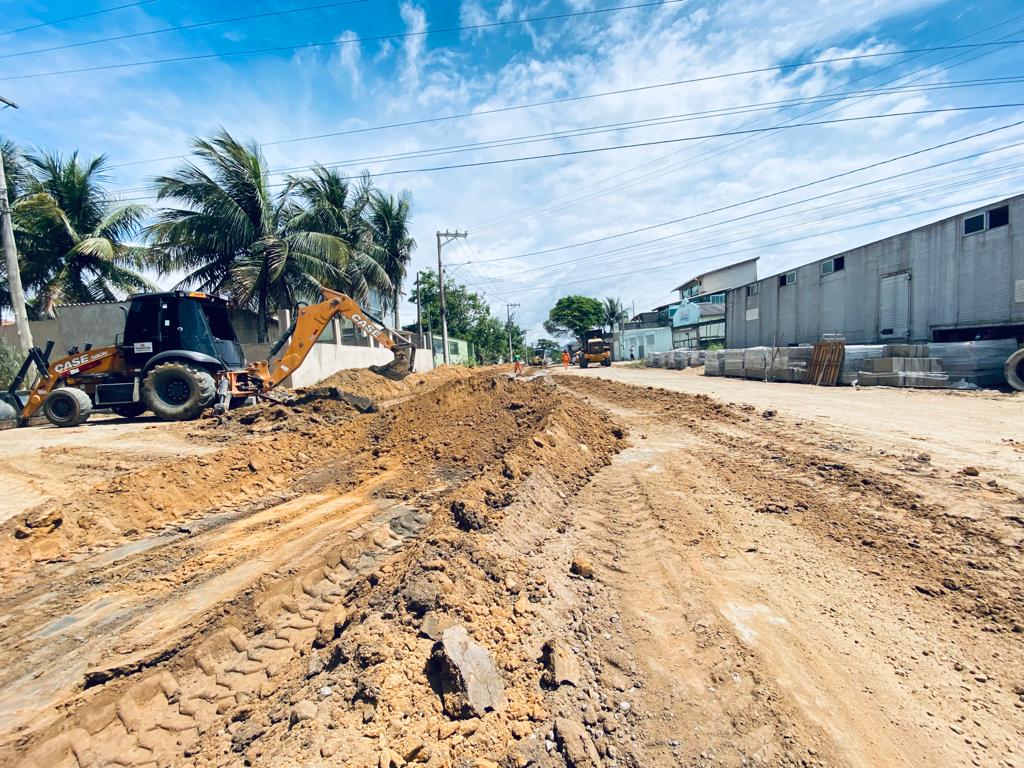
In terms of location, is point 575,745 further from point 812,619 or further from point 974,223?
point 974,223

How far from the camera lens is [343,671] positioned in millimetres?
2473

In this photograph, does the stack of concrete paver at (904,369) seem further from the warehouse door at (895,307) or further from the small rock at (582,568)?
the small rock at (582,568)

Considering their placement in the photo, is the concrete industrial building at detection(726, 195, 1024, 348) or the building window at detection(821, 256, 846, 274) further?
the building window at detection(821, 256, 846, 274)

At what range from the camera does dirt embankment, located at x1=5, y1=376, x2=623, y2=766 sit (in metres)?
2.14

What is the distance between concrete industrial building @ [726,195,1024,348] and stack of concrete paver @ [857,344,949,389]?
3.08 meters

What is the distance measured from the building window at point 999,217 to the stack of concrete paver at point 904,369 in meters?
4.78

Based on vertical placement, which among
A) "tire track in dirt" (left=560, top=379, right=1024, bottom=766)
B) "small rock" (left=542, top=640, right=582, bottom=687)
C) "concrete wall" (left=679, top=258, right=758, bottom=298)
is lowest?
"tire track in dirt" (left=560, top=379, right=1024, bottom=766)

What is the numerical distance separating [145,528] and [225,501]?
87 centimetres

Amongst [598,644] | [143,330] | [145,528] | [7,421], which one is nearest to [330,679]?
[598,644]

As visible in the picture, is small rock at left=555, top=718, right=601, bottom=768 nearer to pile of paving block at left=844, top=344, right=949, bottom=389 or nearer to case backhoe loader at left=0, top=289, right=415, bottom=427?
case backhoe loader at left=0, top=289, right=415, bottom=427

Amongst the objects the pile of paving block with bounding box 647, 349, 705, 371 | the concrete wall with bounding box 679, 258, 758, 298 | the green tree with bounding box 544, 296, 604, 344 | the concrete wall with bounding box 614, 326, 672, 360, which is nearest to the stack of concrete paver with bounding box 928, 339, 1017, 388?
the pile of paving block with bounding box 647, 349, 705, 371

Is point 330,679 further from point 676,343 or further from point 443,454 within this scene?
point 676,343

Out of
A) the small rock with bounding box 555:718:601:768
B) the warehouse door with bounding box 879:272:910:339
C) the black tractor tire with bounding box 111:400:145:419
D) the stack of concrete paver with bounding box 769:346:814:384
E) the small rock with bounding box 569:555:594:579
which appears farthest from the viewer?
the warehouse door with bounding box 879:272:910:339

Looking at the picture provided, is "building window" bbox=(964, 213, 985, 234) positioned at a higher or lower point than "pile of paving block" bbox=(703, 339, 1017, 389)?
higher
